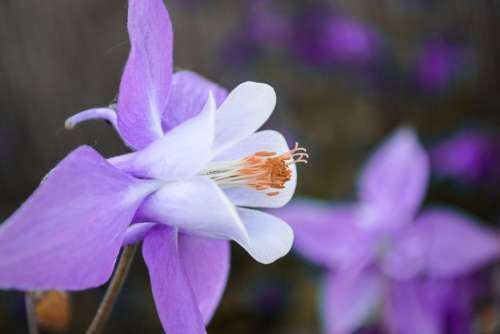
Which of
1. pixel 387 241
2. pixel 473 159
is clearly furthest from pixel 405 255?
pixel 473 159

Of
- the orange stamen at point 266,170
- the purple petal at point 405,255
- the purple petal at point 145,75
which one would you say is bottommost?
the purple petal at point 405,255

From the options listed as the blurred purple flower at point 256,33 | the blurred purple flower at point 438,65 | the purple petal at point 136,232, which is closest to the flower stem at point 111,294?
the purple petal at point 136,232

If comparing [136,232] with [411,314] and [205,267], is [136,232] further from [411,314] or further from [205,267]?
[411,314]

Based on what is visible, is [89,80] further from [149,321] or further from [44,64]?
[149,321]

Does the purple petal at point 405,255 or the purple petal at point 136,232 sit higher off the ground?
the purple petal at point 136,232

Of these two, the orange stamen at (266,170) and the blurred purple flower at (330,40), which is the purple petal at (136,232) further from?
the blurred purple flower at (330,40)

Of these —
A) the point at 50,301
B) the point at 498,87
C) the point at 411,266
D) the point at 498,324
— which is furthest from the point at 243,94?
the point at 498,87

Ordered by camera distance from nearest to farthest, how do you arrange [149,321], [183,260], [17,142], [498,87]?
[183,260], [149,321], [498,87], [17,142]
